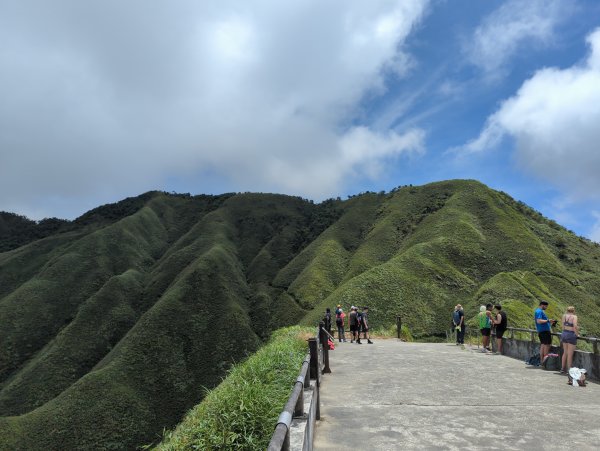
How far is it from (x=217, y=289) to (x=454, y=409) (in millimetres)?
80777

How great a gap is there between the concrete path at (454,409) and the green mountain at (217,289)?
27289 millimetres

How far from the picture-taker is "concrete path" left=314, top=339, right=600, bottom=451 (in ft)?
22.1

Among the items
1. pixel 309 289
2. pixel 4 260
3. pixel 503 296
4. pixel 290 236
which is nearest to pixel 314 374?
pixel 503 296

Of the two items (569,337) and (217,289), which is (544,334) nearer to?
(569,337)

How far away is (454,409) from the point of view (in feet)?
27.9

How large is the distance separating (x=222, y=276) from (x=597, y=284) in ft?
207

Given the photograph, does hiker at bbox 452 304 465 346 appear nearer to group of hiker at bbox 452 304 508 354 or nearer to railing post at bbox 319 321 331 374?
group of hiker at bbox 452 304 508 354

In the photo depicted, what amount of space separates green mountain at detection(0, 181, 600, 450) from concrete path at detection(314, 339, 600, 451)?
27.3 m

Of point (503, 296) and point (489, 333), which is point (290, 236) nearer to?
point (503, 296)

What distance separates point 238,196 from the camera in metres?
145

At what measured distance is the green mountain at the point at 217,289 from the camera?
55.2 meters

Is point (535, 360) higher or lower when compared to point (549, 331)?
lower

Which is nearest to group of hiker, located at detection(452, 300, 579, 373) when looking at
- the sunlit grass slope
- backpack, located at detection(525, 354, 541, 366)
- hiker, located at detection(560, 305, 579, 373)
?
hiker, located at detection(560, 305, 579, 373)

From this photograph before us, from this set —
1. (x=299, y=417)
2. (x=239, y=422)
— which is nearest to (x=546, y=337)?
(x=299, y=417)
